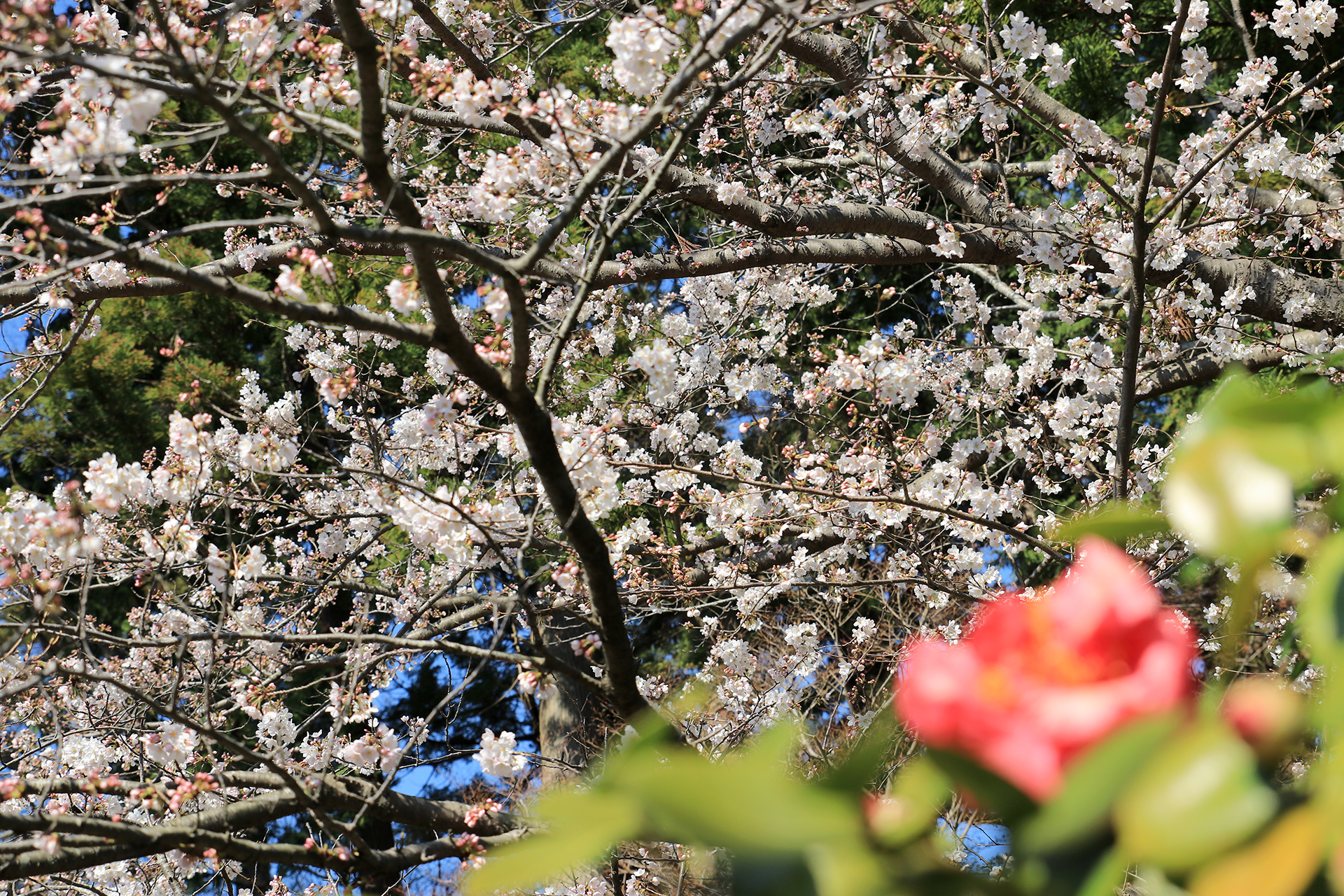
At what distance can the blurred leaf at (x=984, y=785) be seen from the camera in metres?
0.34

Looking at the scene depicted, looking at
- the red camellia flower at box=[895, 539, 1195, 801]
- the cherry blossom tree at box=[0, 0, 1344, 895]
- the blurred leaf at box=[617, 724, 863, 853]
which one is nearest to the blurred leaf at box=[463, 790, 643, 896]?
the blurred leaf at box=[617, 724, 863, 853]

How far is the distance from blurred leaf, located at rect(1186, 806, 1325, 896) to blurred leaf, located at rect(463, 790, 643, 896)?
0.64ft

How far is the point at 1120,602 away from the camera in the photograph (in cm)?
37

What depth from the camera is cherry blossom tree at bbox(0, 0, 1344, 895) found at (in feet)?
7.11

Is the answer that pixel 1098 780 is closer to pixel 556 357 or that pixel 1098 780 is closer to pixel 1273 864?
pixel 1273 864

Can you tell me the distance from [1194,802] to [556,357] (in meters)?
1.94

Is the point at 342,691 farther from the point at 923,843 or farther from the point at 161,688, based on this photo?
the point at 923,843

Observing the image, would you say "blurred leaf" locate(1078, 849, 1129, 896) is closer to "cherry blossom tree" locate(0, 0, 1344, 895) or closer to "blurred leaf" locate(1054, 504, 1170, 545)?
"blurred leaf" locate(1054, 504, 1170, 545)

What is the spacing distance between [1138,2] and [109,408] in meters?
10.1

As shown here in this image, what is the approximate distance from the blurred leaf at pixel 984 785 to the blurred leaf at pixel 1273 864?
0.20 ft

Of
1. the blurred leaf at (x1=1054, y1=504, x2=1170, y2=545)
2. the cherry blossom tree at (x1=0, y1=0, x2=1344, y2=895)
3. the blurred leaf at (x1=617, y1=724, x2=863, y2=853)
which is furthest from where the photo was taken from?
the cherry blossom tree at (x1=0, y1=0, x2=1344, y2=895)

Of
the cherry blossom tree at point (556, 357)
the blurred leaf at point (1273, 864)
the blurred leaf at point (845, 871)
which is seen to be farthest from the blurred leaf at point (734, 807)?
the cherry blossom tree at point (556, 357)

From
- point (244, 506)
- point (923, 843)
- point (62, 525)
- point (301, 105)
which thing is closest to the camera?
point (923, 843)

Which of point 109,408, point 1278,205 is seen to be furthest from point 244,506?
point 109,408
